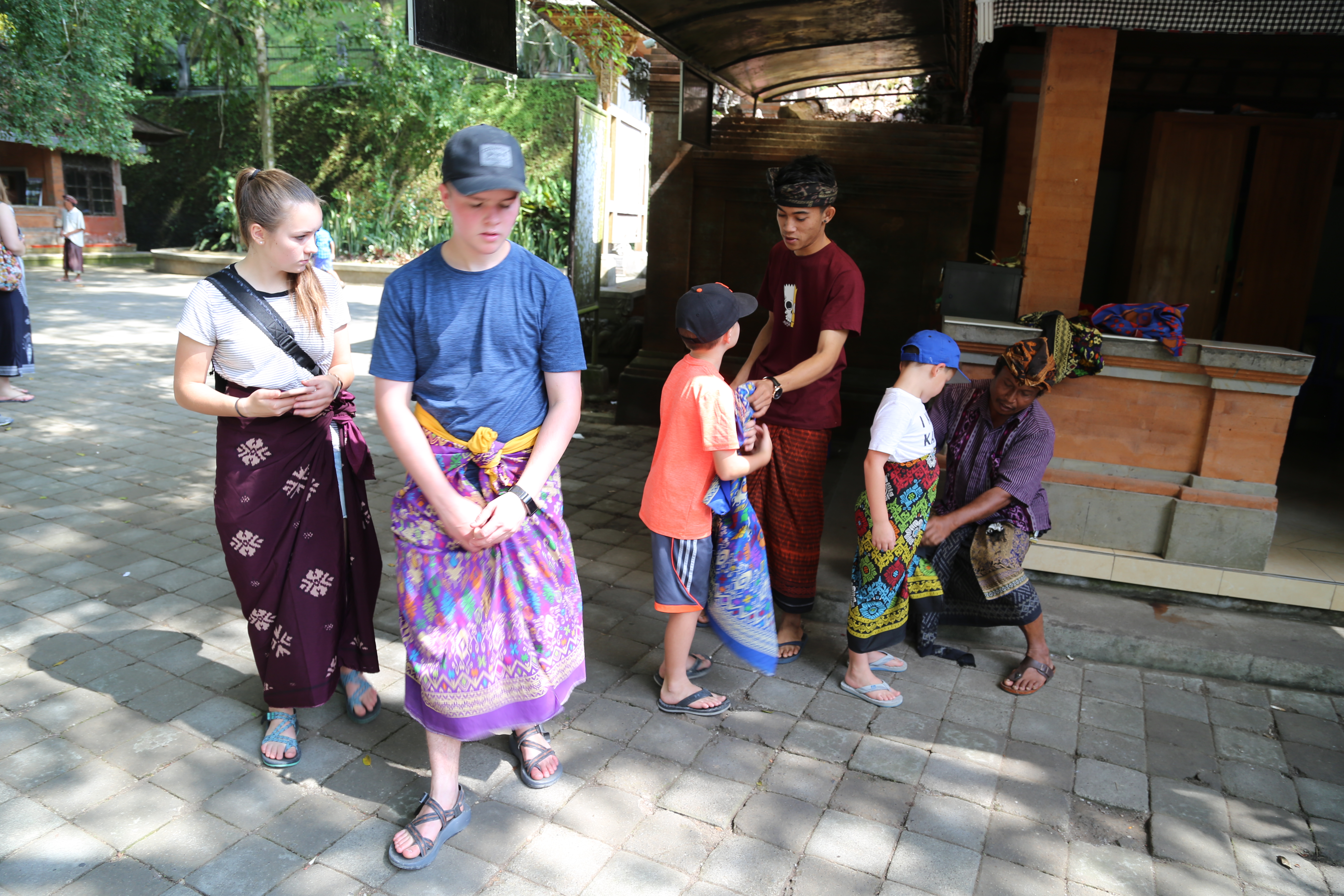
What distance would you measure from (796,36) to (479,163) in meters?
4.26

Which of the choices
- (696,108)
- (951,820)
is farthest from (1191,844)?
(696,108)

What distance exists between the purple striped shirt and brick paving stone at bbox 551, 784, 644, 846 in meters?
1.83

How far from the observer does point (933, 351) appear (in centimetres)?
323

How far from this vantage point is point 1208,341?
162 inches

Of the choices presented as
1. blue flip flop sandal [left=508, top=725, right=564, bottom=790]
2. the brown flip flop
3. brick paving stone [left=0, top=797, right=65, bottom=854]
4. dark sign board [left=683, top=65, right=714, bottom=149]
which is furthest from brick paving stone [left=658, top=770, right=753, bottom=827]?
dark sign board [left=683, top=65, right=714, bottom=149]

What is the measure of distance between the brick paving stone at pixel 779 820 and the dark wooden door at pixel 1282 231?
6345 mm

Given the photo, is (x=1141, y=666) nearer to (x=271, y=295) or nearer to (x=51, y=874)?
(x=271, y=295)

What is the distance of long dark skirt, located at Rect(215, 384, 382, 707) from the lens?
9.21 feet

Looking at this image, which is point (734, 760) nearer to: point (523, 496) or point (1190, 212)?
point (523, 496)

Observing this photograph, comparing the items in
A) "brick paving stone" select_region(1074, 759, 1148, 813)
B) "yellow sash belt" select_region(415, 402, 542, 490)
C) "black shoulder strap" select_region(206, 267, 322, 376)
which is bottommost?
"brick paving stone" select_region(1074, 759, 1148, 813)

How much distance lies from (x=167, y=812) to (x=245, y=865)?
0.39 metres

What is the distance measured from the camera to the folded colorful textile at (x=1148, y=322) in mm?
3963

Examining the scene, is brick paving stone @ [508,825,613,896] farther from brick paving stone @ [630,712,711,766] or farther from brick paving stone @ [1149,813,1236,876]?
brick paving stone @ [1149,813,1236,876]

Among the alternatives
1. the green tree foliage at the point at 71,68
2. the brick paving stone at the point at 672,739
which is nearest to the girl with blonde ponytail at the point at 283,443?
the brick paving stone at the point at 672,739
